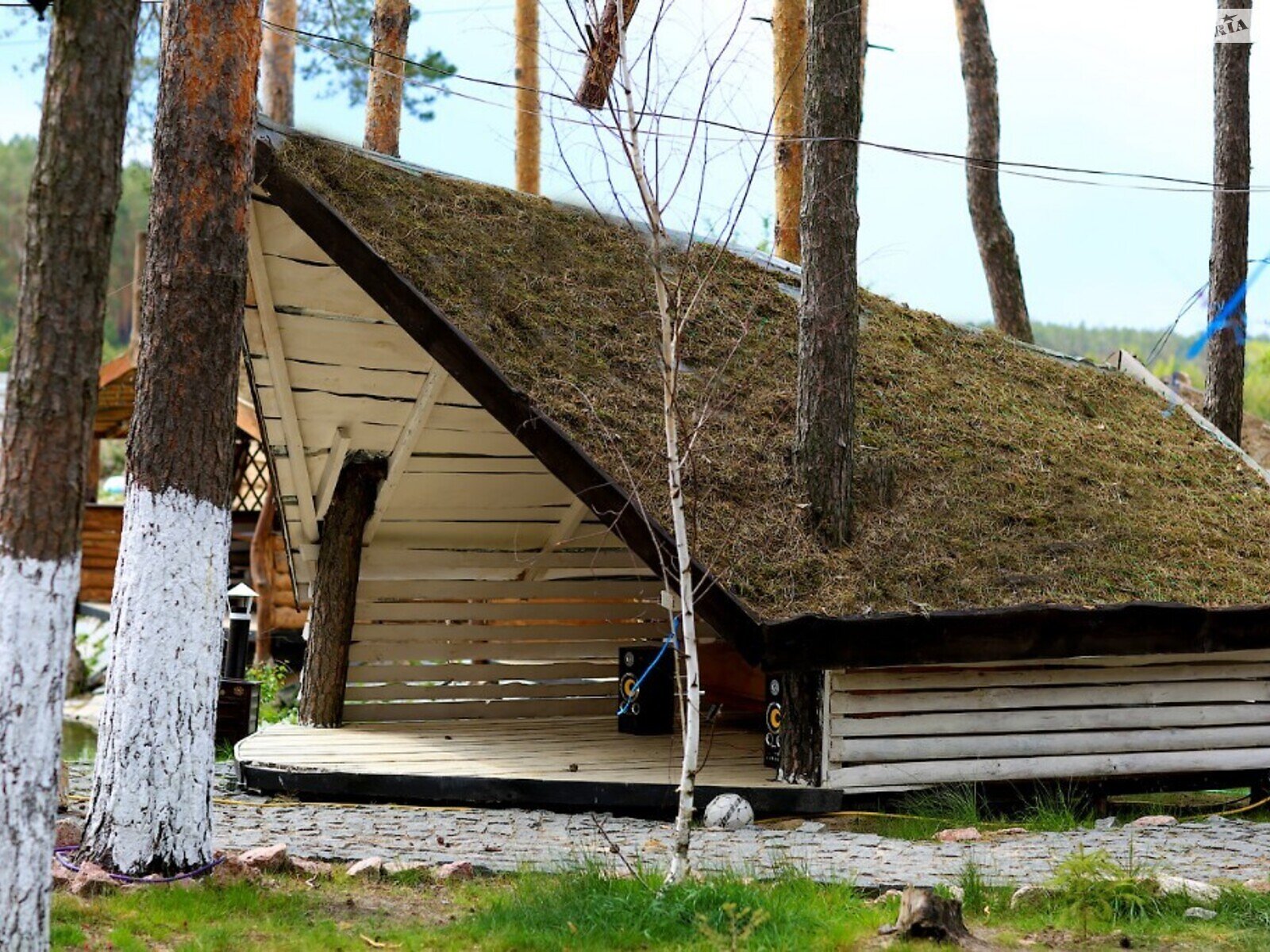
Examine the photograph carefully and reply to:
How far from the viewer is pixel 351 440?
854 centimetres

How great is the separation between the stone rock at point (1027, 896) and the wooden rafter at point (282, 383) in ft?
15.2

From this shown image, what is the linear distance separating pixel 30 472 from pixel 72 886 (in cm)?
174

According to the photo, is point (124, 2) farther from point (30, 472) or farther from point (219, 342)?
point (219, 342)

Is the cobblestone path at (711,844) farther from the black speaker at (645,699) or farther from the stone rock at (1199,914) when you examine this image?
the black speaker at (645,699)

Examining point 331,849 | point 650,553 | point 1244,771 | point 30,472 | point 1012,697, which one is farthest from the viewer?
point 1244,771

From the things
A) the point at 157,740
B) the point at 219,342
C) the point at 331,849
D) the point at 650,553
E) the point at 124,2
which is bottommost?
the point at 331,849

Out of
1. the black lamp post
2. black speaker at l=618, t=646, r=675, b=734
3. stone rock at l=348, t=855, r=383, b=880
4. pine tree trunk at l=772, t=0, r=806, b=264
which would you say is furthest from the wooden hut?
pine tree trunk at l=772, t=0, r=806, b=264

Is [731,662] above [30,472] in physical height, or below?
below

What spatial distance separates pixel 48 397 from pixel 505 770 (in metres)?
4.13

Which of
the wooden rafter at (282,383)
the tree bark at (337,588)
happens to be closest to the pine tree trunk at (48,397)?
the wooden rafter at (282,383)

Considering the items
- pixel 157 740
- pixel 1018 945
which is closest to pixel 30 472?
pixel 157 740

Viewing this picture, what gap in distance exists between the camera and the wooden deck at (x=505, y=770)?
22.4ft

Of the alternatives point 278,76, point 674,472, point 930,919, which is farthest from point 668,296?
point 278,76

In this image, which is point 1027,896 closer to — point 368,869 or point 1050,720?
point 368,869
